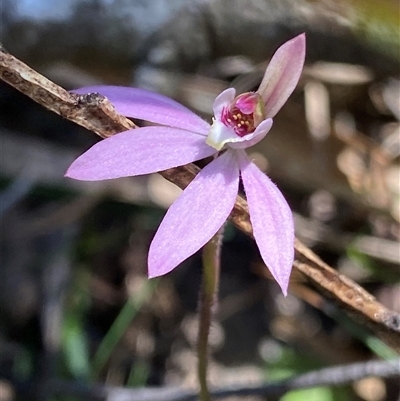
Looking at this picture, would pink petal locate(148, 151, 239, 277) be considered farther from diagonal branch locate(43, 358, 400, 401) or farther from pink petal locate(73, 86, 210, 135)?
diagonal branch locate(43, 358, 400, 401)

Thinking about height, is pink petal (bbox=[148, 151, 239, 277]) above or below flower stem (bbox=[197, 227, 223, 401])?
above

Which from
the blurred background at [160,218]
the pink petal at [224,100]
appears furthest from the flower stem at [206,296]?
the blurred background at [160,218]

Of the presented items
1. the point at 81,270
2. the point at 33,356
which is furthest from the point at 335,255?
the point at 33,356

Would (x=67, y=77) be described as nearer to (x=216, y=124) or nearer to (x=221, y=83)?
(x=221, y=83)

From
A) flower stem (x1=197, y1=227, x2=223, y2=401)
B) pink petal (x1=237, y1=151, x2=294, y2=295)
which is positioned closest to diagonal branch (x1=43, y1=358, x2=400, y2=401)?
flower stem (x1=197, y1=227, x2=223, y2=401)

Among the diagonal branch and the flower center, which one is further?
the diagonal branch

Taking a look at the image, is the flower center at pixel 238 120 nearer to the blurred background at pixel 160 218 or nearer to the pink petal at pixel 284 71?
the pink petal at pixel 284 71
